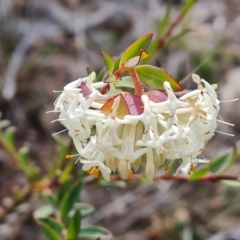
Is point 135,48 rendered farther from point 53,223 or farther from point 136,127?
point 53,223

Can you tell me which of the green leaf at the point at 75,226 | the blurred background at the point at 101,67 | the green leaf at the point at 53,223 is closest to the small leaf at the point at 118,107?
the green leaf at the point at 75,226

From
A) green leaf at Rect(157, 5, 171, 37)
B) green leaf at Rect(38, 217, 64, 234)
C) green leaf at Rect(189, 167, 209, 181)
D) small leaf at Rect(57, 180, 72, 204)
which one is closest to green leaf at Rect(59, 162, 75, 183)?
small leaf at Rect(57, 180, 72, 204)

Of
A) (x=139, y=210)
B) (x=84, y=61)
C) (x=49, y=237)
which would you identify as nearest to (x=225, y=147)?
(x=139, y=210)

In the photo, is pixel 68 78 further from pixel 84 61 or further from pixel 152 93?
pixel 152 93

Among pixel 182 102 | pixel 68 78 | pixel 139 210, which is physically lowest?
pixel 139 210

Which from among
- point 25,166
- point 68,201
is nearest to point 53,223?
point 68,201

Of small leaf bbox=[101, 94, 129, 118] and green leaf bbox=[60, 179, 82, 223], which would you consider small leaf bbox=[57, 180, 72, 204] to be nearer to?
green leaf bbox=[60, 179, 82, 223]
